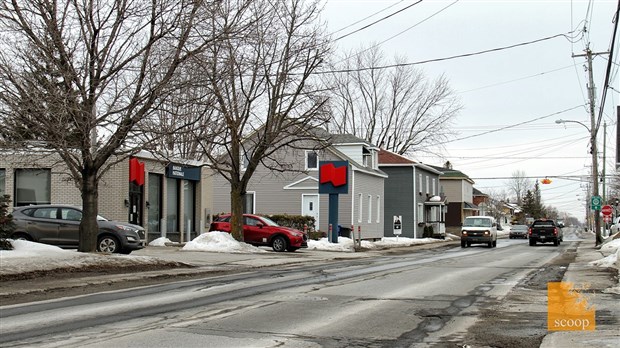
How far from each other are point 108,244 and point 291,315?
40.6 ft

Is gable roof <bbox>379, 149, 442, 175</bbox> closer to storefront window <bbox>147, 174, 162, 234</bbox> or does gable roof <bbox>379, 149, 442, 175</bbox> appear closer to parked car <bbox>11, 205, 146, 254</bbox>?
storefront window <bbox>147, 174, 162, 234</bbox>

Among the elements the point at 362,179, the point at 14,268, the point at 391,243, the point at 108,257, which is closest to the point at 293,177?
the point at 362,179

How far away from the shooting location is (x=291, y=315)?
411 inches

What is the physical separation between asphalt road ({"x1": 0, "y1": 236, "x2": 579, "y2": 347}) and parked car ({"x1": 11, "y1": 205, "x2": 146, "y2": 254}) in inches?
230

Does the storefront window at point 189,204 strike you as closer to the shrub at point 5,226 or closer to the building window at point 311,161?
the building window at point 311,161

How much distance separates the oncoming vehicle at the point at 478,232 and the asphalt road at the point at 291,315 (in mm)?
25124

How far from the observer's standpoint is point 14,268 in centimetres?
1495

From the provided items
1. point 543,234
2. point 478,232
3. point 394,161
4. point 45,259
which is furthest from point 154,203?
point 394,161

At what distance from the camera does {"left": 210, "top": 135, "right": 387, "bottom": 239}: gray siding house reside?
42.2m

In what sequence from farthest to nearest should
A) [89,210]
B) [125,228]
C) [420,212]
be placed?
[420,212] → [125,228] → [89,210]

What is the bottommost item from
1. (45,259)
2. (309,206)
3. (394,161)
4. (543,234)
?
(543,234)

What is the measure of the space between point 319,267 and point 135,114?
7638 mm

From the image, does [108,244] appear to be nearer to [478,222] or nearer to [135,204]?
[135,204]

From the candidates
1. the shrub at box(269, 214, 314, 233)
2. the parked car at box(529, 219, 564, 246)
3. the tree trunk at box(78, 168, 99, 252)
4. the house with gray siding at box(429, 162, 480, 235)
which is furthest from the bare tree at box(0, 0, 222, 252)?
the house with gray siding at box(429, 162, 480, 235)
